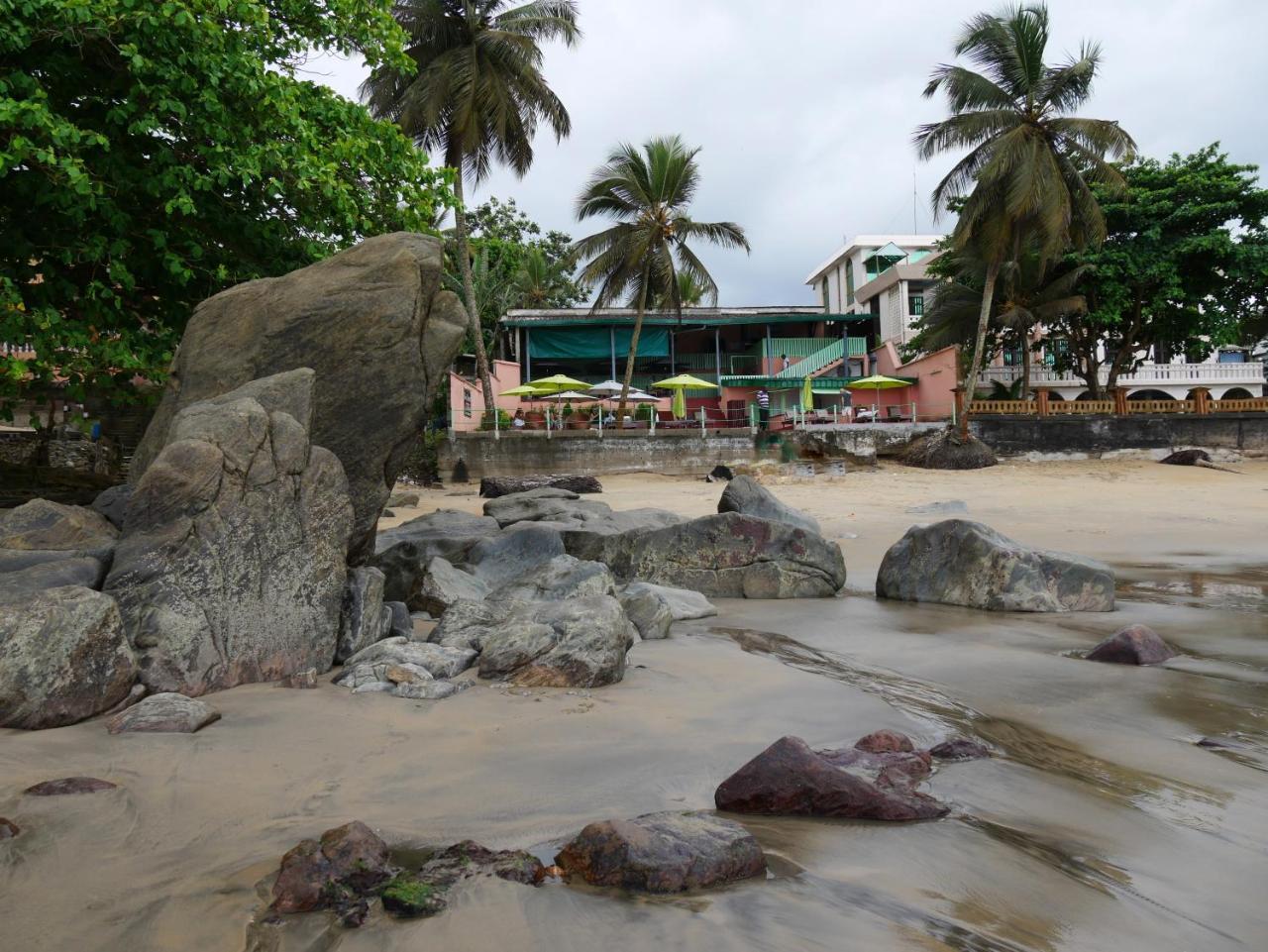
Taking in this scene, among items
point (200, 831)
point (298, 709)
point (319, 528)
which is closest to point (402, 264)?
point (319, 528)

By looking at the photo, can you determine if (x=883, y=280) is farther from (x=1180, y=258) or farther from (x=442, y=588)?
(x=442, y=588)

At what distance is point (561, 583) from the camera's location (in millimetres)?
6574

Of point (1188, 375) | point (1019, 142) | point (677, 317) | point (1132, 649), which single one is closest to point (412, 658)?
point (1132, 649)

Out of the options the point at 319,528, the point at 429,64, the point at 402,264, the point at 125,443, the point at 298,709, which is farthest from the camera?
the point at 429,64

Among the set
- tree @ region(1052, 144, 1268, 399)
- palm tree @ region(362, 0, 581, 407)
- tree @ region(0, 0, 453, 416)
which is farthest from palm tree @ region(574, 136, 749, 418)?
tree @ region(0, 0, 453, 416)

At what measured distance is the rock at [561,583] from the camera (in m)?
6.45

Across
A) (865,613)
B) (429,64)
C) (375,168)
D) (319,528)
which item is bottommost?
(865,613)

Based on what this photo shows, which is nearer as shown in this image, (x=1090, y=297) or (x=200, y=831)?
(x=200, y=831)

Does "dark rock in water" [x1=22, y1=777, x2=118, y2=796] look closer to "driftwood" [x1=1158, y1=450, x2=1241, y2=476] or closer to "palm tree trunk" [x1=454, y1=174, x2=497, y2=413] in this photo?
"palm tree trunk" [x1=454, y1=174, x2=497, y2=413]

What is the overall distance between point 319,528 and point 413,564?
2.63 meters

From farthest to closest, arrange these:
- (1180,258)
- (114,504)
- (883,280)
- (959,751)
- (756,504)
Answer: (883,280), (1180,258), (756,504), (114,504), (959,751)

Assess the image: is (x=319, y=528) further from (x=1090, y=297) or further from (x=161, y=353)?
(x=1090, y=297)

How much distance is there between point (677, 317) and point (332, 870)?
3261 cm

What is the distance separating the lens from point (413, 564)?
7.47 meters
